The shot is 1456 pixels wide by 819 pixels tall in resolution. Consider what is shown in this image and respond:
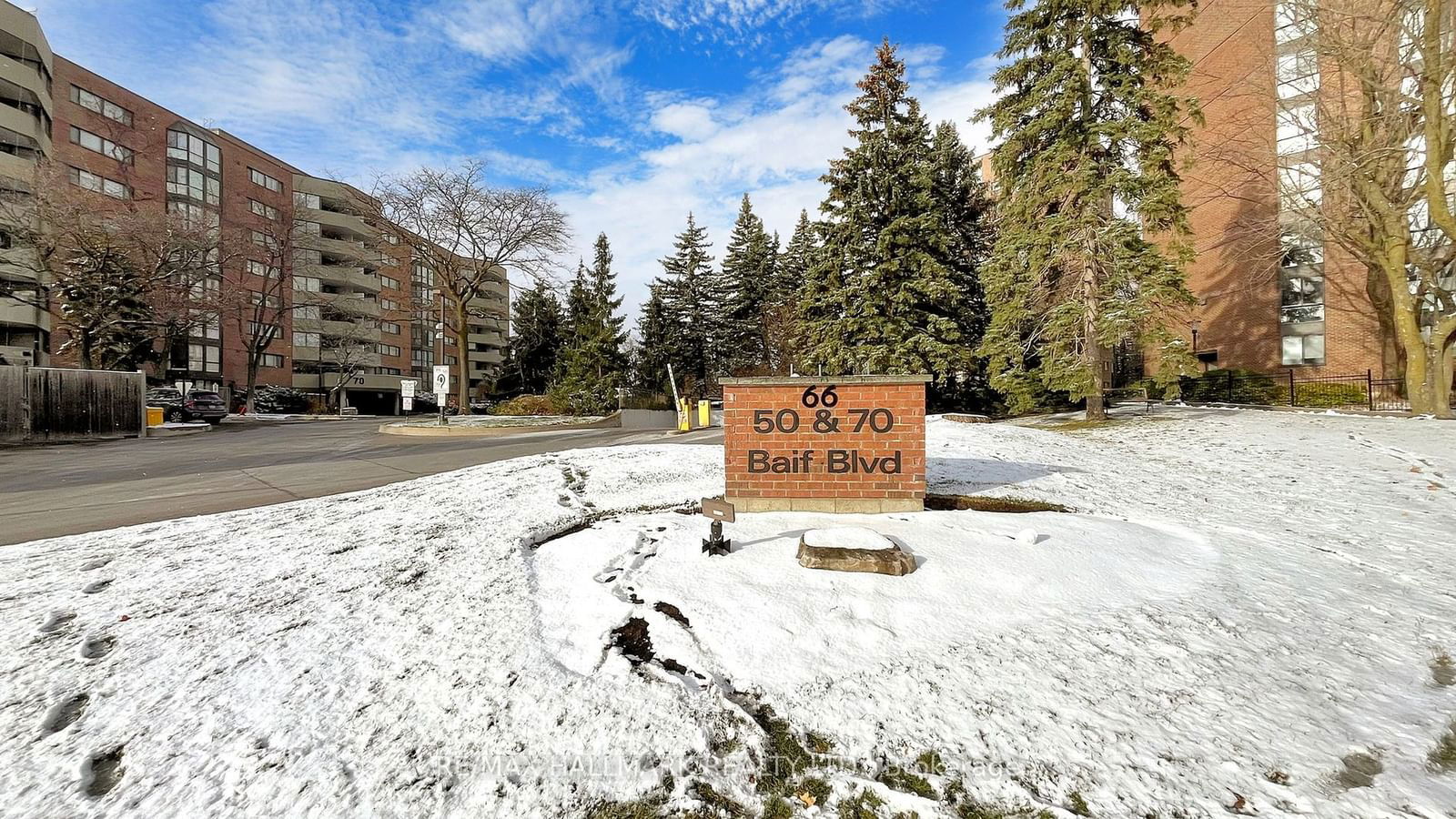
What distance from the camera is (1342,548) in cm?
486

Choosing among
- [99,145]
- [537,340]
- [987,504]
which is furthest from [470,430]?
[99,145]

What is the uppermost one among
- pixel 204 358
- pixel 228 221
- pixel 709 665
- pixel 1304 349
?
pixel 228 221

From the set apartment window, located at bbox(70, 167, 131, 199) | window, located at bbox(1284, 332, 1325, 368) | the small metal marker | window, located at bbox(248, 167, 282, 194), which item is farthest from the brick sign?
window, located at bbox(248, 167, 282, 194)

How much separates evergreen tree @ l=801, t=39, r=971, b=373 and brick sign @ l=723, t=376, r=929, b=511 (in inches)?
603

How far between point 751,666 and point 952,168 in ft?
98.4

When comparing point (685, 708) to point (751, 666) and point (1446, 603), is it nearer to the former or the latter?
point (751, 666)

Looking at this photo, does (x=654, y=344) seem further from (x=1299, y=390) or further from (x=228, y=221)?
(x=1299, y=390)

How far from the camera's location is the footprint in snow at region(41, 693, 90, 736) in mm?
2451

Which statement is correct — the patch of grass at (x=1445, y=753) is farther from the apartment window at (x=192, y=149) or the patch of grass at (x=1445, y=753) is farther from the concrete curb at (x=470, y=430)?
the apartment window at (x=192, y=149)

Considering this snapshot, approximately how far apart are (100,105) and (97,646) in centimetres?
5403

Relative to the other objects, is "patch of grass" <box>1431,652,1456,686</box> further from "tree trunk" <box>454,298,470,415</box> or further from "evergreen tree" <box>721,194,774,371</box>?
"evergreen tree" <box>721,194,774,371</box>

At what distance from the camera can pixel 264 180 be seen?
4550cm

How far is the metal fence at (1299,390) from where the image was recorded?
18.5 m

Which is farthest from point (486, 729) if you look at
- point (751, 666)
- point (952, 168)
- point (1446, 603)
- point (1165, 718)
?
point (952, 168)
